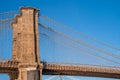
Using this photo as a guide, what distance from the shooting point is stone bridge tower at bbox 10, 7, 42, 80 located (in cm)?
4822

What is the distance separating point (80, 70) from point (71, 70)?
1.21 meters

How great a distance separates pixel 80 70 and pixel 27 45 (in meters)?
6.84

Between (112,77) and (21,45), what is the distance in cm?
1265

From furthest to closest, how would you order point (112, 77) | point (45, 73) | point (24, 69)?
1. point (112, 77)
2. point (45, 73)
3. point (24, 69)

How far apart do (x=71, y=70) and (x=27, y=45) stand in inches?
227

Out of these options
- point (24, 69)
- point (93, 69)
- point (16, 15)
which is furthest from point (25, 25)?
point (93, 69)

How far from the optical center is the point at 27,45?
164ft

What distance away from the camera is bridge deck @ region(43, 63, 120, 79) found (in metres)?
50.6

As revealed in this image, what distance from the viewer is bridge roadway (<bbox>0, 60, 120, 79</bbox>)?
48.3 m

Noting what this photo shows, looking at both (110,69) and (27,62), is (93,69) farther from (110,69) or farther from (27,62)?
(27,62)

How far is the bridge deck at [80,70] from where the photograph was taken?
50594mm

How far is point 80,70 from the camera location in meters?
52.2

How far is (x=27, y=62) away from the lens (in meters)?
48.8

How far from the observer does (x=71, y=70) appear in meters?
51.5
